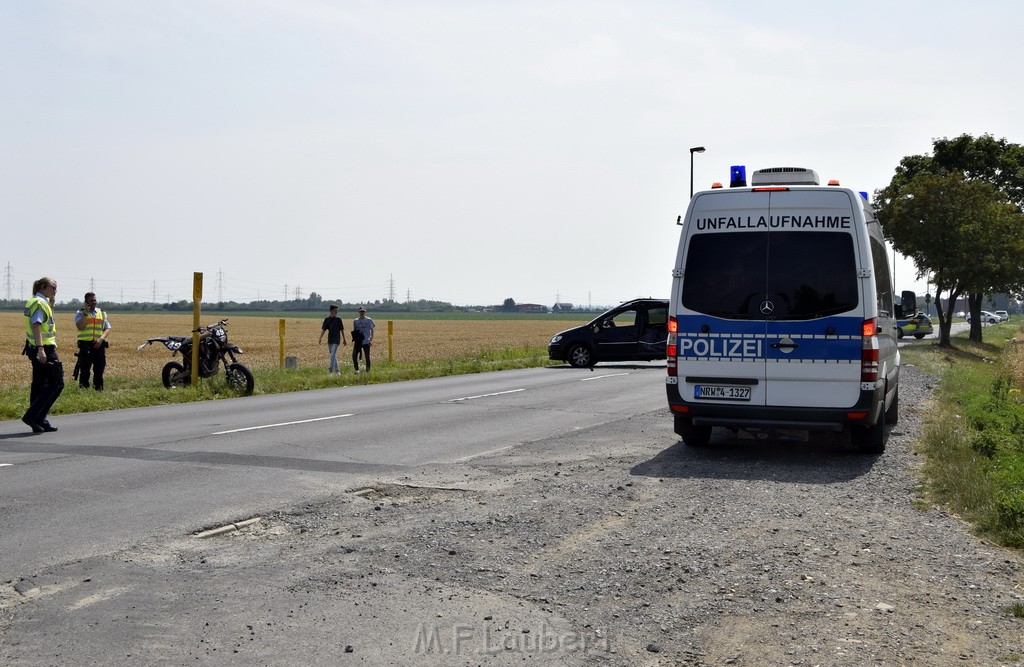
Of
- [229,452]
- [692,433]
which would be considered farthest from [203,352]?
[692,433]

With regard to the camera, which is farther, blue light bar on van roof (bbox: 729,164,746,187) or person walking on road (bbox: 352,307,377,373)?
person walking on road (bbox: 352,307,377,373)

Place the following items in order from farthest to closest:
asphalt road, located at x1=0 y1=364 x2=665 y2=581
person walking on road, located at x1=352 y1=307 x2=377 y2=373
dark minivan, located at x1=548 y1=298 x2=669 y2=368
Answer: dark minivan, located at x1=548 y1=298 x2=669 y2=368
person walking on road, located at x1=352 y1=307 x2=377 y2=373
asphalt road, located at x1=0 y1=364 x2=665 y2=581

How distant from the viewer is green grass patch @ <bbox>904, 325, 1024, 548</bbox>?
7.08 meters

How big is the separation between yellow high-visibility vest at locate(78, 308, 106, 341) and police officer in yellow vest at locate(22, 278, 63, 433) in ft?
20.1

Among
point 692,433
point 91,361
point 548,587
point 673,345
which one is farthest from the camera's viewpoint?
point 91,361

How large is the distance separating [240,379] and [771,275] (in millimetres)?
11614

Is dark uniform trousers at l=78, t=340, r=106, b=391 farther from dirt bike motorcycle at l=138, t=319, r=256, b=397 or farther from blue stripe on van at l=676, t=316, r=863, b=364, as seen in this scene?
blue stripe on van at l=676, t=316, r=863, b=364

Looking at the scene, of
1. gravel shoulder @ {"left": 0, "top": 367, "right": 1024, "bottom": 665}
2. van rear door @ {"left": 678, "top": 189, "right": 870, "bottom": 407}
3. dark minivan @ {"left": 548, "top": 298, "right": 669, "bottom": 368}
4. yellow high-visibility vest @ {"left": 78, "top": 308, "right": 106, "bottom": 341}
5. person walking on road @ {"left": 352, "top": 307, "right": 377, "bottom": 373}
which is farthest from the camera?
dark minivan @ {"left": 548, "top": 298, "right": 669, "bottom": 368}

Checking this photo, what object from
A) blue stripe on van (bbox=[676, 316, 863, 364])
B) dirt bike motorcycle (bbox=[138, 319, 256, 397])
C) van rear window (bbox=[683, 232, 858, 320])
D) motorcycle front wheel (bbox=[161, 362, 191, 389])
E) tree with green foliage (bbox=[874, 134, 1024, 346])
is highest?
tree with green foliage (bbox=[874, 134, 1024, 346])

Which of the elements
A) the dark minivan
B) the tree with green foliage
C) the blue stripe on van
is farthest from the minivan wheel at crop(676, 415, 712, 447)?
the tree with green foliage

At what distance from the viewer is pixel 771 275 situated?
33.5 feet

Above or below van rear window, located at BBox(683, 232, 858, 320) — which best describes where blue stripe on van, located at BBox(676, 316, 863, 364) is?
below

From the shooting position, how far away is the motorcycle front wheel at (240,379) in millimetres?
18719

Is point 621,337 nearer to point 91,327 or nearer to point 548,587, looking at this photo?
point 91,327
